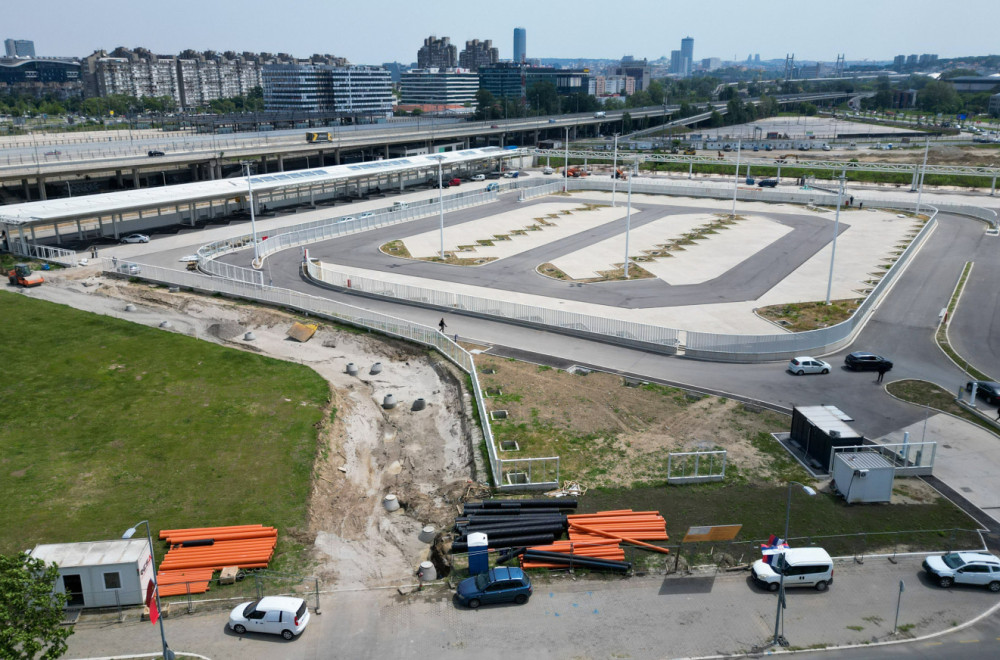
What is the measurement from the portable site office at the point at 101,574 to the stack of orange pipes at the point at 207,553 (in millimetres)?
925

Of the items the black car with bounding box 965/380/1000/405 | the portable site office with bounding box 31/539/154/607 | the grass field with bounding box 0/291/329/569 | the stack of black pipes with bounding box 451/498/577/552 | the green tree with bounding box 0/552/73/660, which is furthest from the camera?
the black car with bounding box 965/380/1000/405

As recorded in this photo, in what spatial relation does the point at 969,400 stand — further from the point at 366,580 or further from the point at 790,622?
the point at 366,580

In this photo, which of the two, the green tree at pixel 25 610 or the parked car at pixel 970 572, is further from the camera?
the parked car at pixel 970 572

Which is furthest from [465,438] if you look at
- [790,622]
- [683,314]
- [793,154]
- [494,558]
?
[793,154]

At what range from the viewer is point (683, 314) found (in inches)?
1854

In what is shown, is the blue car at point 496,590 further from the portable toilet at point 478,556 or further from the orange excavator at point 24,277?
the orange excavator at point 24,277

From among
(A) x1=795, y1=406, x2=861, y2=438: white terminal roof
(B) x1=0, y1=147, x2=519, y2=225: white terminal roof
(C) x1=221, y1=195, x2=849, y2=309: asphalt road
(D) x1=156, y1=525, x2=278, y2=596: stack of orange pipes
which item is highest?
(B) x1=0, y1=147, x2=519, y2=225: white terminal roof

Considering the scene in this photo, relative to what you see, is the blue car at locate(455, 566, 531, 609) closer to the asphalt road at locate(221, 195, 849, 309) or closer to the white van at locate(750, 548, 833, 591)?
the white van at locate(750, 548, 833, 591)

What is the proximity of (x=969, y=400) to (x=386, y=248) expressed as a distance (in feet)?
149

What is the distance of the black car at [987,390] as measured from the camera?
34031mm

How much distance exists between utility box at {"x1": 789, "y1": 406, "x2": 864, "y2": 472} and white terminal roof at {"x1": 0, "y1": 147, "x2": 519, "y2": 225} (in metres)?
50.7

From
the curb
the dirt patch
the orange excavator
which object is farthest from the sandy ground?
the curb

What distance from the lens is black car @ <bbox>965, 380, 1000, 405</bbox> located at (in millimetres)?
34031

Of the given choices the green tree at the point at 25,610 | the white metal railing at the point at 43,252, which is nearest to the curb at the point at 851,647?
the green tree at the point at 25,610
